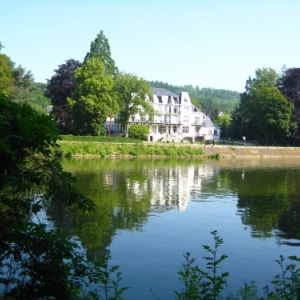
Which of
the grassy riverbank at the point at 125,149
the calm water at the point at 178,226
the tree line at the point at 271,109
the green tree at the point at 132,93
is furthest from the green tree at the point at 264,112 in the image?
the calm water at the point at 178,226

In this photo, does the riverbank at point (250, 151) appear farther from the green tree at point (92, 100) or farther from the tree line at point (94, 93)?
the green tree at point (92, 100)

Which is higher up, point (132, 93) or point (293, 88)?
point (293, 88)

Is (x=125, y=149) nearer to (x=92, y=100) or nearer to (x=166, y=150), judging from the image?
(x=166, y=150)

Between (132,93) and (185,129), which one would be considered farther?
(185,129)

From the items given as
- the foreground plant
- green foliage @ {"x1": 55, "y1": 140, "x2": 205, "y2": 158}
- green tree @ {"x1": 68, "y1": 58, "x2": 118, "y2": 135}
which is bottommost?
the foreground plant

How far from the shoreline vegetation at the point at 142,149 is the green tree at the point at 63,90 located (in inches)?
363

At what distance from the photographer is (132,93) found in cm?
7344

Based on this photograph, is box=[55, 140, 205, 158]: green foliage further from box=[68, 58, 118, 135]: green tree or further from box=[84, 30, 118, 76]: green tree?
box=[84, 30, 118, 76]: green tree

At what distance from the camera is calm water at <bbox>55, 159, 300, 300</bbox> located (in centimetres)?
1270

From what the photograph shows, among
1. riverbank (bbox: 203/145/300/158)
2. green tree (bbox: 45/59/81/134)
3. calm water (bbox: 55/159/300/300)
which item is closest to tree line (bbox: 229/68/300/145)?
riverbank (bbox: 203/145/300/158)

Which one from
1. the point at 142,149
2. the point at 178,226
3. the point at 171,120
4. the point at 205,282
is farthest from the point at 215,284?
the point at 171,120

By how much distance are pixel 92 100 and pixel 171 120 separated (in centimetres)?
3125

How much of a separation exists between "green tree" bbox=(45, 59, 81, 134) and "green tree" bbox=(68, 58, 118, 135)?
3.63m

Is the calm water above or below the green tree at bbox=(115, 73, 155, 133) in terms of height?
below
